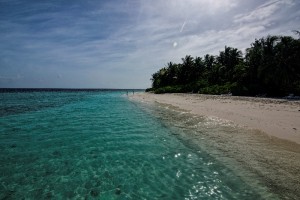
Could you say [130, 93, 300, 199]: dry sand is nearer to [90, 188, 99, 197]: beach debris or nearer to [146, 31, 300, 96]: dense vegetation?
[90, 188, 99, 197]: beach debris

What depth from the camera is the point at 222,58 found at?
193ft

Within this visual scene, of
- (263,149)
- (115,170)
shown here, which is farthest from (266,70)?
(115,170)

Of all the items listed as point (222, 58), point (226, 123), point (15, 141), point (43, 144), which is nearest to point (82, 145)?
point (43, 144)

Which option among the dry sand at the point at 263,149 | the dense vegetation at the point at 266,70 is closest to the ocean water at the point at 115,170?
the dry sand at the point at 263,149

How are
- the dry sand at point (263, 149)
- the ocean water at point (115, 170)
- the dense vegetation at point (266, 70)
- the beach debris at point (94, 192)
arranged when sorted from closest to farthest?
the beach debris at point (94, 192)
the ocean water at point (115, 170)
the dry sand at point (263, 149)
the dense vegetation at point (266, 70)

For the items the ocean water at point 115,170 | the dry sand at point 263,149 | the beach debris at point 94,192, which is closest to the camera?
the beach debris at point 94,192

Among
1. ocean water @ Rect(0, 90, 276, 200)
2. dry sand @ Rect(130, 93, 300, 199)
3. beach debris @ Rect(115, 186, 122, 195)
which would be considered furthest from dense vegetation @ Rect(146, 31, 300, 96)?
beach debris @ Rect(115, 186, 122, 195)

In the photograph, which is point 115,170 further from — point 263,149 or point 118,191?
point 263,149

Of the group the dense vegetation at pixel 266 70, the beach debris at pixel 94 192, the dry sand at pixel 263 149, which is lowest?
the beach debris at pixel 94 192

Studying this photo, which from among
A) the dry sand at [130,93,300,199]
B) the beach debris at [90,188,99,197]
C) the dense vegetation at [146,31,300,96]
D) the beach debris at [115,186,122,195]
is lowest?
the beach debris at [115,186,122,195]

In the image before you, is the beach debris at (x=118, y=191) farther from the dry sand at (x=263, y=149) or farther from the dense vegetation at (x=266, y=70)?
the dense vegetation at (x=266, y=70)

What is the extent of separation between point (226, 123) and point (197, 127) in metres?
2.27

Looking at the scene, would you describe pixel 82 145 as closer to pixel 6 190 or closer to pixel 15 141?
pixel 15 141

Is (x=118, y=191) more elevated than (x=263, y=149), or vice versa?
(x=263, y=149)
